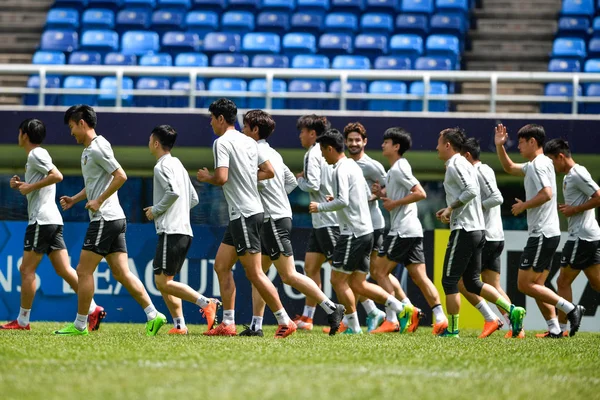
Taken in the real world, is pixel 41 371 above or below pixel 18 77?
below

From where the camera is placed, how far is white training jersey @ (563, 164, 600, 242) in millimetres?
10312

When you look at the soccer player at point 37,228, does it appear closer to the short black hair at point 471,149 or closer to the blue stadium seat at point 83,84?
the short black hair at point 471,149

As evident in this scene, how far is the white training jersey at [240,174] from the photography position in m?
8.83

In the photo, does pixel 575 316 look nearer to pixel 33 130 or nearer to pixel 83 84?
pixel 33 130

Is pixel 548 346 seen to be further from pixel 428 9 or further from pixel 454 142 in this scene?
pixel 428 9

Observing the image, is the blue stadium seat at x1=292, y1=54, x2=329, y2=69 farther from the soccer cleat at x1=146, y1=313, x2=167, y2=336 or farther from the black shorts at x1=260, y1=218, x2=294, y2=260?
the soccer cleat at x1=146, y1=313, x2=167, y2=336

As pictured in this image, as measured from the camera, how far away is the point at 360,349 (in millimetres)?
7547

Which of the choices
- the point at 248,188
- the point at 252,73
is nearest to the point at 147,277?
the point at 252,73

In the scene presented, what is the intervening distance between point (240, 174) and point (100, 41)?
36.0 feet

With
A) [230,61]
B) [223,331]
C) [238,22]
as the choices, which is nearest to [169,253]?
[223,331]

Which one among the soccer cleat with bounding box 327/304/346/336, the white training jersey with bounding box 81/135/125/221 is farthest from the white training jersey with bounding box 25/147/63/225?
the soccer cleat with bounding box 327/304/346/336

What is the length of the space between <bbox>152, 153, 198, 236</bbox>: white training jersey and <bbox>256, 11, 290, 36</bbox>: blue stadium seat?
10450 mm

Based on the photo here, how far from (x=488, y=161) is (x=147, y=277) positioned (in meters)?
5.15

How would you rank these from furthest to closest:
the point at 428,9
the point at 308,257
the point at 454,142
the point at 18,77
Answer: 1. the point at 428,9
2. the point at 18,77
3. the point at 308,257
4. the point at 454,142
